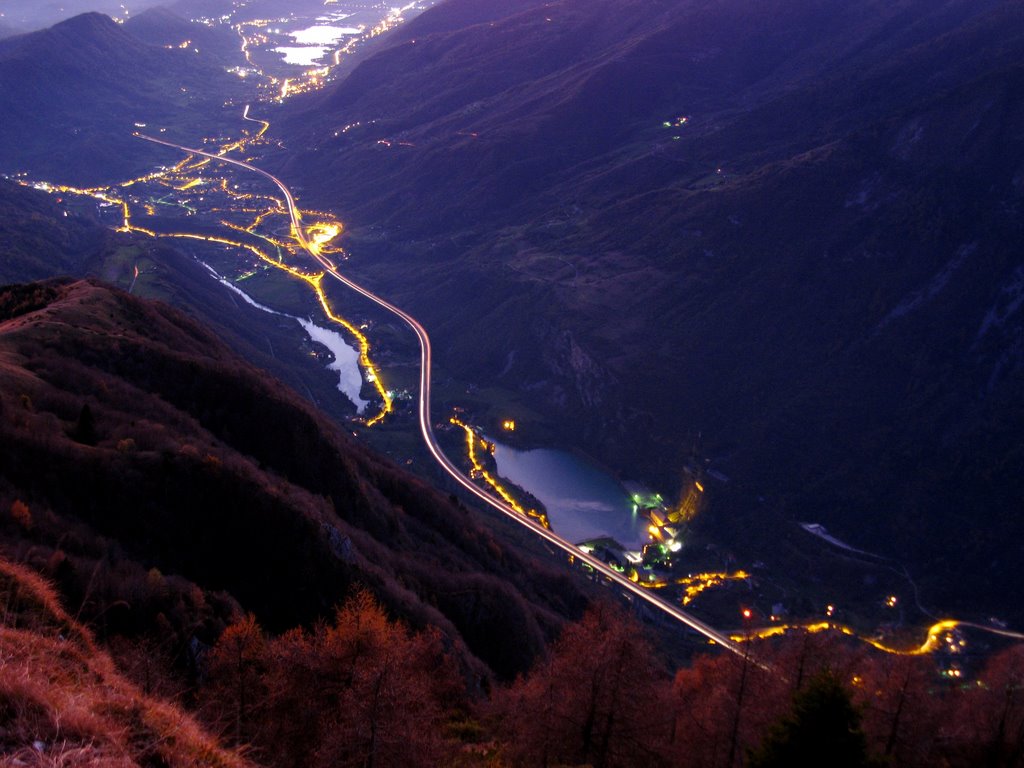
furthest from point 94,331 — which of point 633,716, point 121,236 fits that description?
point 121,236

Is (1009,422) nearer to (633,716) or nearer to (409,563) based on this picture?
(409,563)

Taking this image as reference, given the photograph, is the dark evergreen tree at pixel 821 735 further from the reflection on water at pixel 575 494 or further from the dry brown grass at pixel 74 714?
the reflection on water at pixel 575 494

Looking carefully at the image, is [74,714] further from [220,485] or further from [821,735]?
[220,485]

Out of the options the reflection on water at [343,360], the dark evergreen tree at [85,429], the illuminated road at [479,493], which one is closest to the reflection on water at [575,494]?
the illuminated road at [479,493]

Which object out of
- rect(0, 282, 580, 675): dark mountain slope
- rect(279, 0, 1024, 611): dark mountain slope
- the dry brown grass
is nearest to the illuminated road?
rect(279, 0, 1024, 611): dark mountain slope

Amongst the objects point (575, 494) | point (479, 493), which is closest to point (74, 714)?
point (479, 493)

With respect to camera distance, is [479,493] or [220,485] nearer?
[220,485]
